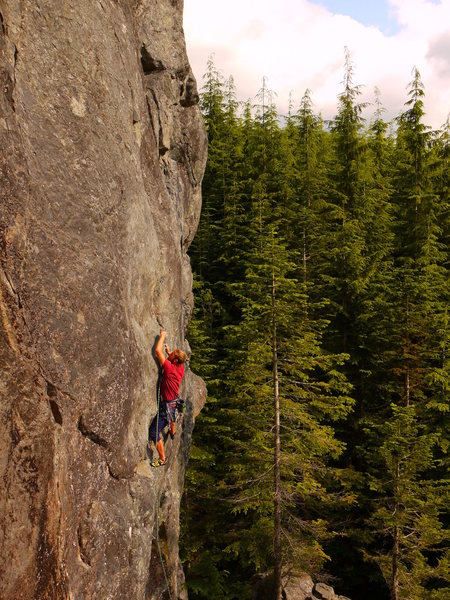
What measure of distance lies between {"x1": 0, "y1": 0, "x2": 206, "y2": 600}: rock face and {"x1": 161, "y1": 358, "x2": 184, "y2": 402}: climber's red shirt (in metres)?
0.30

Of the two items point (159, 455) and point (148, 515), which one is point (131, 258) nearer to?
point (159, 455)

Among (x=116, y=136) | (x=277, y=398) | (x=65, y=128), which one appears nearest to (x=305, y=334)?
(x=277, y=398)

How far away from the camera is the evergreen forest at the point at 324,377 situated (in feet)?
47.9

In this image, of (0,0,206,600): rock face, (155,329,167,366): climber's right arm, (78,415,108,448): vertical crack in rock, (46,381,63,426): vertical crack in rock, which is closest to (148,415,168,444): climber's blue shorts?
(0,0,206,600): rock face

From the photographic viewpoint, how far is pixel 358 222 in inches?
918

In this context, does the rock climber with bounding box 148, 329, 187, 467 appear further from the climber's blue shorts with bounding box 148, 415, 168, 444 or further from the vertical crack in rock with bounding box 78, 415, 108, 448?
the vertical crack in rock with bounding box 78, 415, 108, 448

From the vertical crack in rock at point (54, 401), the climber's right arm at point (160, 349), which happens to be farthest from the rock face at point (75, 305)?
the climber's right arm at point (160, 349)

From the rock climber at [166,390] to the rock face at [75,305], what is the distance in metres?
0.29

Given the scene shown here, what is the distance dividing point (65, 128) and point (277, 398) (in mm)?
10267

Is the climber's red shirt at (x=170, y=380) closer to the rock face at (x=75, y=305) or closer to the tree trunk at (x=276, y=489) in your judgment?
the rock face at (x=75, y=305)

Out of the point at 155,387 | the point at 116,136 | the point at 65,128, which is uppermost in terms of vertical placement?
the point at 116,136

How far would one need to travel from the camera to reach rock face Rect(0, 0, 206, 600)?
5348mm

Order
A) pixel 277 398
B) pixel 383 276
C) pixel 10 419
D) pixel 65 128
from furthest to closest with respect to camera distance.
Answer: pixel 383 276 → pixel 277 398 → pixel 65 128 → pixel 10 419

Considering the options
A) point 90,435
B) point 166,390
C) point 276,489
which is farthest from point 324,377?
point 90,435
